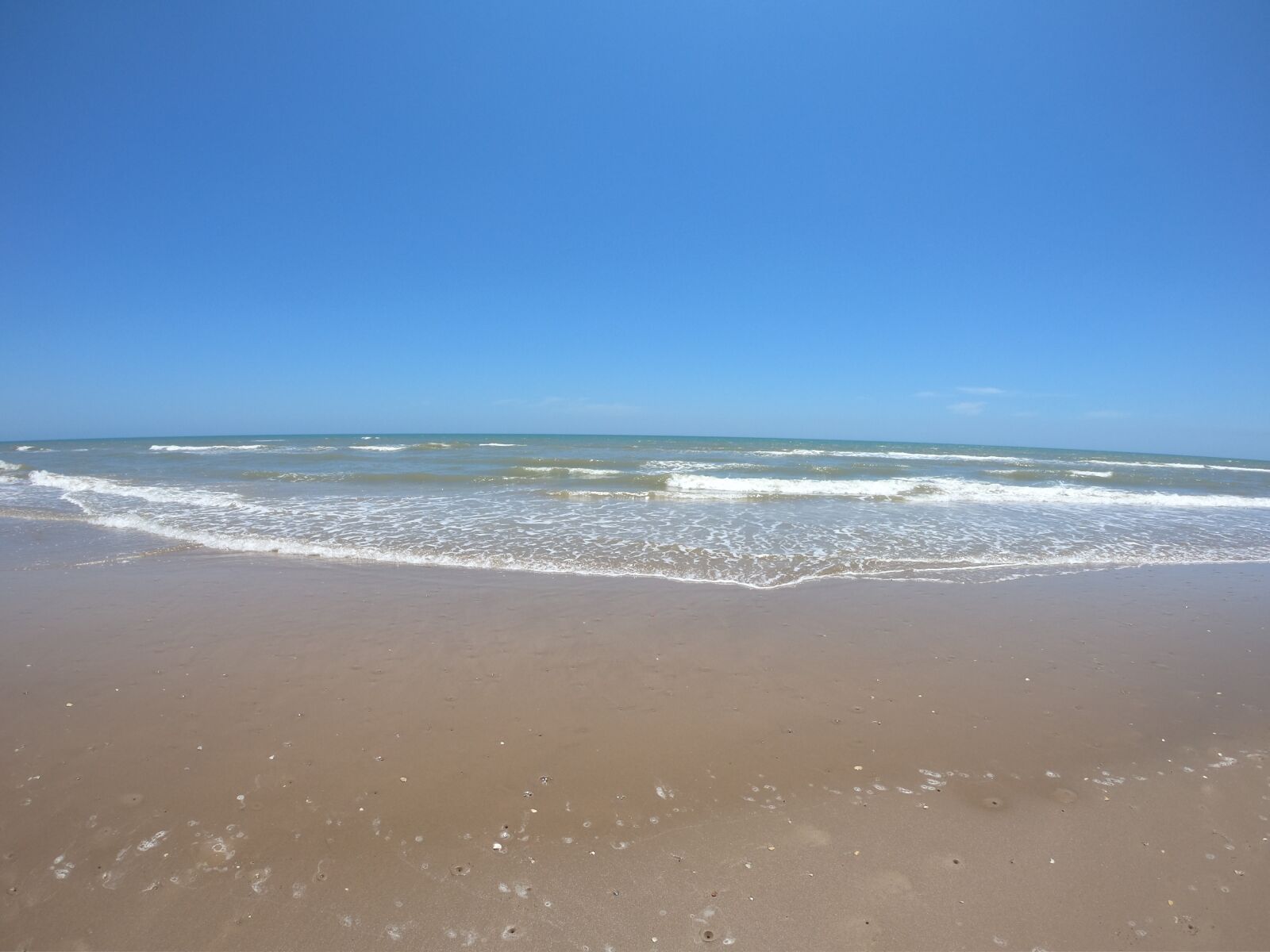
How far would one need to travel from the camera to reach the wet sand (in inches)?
101

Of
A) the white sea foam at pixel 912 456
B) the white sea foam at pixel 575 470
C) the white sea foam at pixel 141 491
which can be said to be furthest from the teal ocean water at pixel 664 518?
the white sea foam at pixel 912 456

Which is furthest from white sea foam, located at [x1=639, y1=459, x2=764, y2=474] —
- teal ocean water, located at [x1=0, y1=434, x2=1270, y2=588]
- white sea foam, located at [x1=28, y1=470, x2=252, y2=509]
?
white sea foam, located at [x1=28, y1=470, x2=252, y2=509]

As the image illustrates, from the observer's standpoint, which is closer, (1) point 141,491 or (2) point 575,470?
(1) point 141,491

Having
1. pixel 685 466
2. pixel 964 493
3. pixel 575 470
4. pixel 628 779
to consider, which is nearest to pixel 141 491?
pixel 575 470

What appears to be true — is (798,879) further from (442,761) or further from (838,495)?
(838,495)

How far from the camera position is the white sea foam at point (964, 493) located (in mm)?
17491

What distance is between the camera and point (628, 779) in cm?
352

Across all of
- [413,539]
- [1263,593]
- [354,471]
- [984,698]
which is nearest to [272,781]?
[984,698]

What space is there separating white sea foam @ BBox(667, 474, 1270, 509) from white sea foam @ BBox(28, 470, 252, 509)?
13.3 meters

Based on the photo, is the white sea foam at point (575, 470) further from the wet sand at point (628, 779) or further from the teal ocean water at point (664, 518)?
the wet sand at point (628, 779)

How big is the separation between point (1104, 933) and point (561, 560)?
7393 millimetres

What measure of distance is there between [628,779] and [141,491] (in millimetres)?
19753

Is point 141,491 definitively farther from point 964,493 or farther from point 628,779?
point 964,493

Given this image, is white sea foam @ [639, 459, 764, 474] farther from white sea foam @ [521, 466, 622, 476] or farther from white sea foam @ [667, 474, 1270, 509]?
white sea foam @ [667, 474, 1270, 509]
